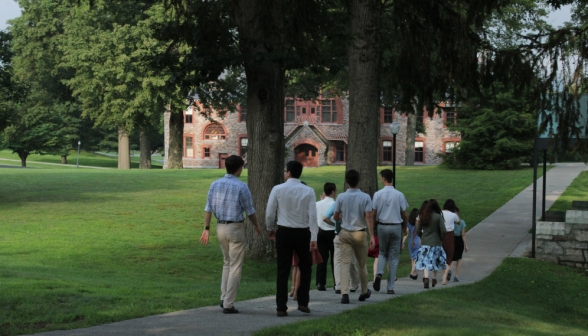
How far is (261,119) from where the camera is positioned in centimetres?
1612

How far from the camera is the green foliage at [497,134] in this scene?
49.4 meters

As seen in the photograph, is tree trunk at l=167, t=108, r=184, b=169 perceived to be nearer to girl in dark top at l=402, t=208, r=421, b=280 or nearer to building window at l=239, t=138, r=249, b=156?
building window at l=239, t=138, r=249, b=156

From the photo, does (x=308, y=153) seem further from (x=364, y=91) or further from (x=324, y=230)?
(x=324, y=230)

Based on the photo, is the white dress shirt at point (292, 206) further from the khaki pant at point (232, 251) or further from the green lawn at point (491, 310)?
the green lawn at point (491, 310)

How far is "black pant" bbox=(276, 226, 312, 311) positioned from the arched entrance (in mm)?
61376

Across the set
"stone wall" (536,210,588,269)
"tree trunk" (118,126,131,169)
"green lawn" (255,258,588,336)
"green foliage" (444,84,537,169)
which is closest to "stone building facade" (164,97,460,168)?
"tree trunk" (118,126,131,169)

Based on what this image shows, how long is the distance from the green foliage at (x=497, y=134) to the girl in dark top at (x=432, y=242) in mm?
37420

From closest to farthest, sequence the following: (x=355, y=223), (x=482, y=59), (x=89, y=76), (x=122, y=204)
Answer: (x=355, y=223) < (x=482, y=59) < (x=122, y=204) < (x=89, y=76)

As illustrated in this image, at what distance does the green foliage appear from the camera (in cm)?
4938

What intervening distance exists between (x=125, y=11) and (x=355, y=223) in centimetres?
4029

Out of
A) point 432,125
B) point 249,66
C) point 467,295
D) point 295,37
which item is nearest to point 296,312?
point 467,295

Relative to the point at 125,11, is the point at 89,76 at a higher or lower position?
lower

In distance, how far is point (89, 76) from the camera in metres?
47.1

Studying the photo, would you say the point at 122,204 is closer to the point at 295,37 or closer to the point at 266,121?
the point at 266,121
